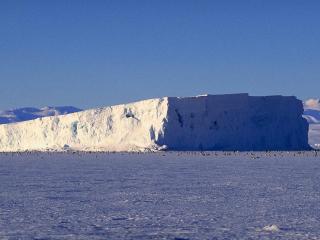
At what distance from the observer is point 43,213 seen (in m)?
9.13

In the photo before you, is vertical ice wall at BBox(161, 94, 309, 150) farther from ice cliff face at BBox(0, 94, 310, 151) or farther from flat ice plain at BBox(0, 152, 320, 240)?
flat ice plain at BBox(0, 152, 320, 240)

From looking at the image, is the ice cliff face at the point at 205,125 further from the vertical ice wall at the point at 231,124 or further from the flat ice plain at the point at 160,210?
the flat ice plain at the point at 160,210

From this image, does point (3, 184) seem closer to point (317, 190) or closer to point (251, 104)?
point (317, 190)

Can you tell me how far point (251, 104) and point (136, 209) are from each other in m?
42.4

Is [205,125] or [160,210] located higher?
[205,125]

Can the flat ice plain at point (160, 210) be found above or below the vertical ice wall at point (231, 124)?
below

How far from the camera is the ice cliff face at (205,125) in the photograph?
163ft

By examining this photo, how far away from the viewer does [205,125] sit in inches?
1966

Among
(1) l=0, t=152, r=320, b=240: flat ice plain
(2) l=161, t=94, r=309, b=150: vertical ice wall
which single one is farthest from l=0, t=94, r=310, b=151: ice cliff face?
(1) l=0, t=152, r=320, b=240: flat ice plain

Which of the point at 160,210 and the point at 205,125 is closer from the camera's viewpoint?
the point at 160,210

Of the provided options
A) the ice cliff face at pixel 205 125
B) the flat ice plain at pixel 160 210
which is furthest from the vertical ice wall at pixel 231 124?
the flat ice plain at pixel 160 210

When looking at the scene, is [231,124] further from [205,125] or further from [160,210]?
[160,210]

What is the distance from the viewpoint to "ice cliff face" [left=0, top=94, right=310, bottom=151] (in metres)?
49.7

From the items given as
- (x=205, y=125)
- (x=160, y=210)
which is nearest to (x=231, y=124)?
(x=205, y=125)
